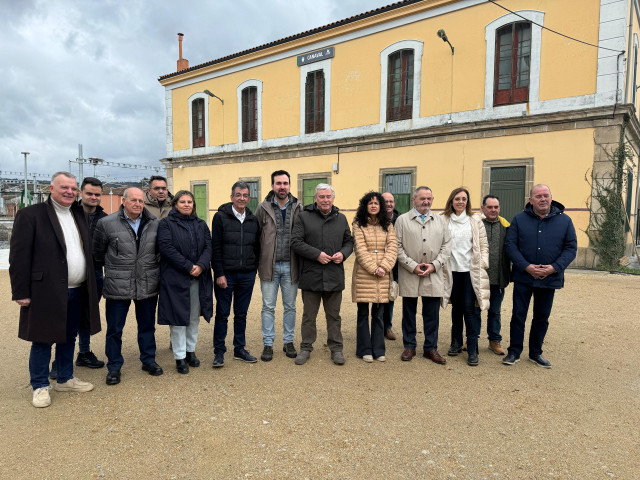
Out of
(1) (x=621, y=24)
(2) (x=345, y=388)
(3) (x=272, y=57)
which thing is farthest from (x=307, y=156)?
(2) (x=345, y=388)

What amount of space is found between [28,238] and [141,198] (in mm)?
973

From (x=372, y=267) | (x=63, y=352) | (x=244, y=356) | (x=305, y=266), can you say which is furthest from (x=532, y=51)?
(x=63, y=352)

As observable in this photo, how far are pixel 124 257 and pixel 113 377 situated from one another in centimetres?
110

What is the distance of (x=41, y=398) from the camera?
135 inches

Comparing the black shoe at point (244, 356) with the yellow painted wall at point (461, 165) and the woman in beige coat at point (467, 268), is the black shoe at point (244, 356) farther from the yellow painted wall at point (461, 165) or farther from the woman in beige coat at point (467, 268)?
the yellow painted wall at point (461, 165)

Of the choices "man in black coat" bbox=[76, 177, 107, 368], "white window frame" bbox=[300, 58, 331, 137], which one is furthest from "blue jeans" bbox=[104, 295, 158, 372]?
"white window frame" bbox=[300, 58, 331, 137]

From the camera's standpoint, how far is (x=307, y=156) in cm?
1672

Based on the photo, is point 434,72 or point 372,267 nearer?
point 372,267

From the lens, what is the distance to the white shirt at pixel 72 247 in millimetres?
3549

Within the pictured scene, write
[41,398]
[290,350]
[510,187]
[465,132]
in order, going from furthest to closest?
[465,132], [510,187], [290,350], [41,398]

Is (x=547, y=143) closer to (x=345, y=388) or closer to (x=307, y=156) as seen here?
(x=307, y=156)

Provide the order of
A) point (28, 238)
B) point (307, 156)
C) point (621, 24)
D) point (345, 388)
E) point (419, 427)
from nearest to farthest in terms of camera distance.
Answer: point (419, 427)
point (28, 238)
point (345, 388)
point (621, 24)
point (307, 156)

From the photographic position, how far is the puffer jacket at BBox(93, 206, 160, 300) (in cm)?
390

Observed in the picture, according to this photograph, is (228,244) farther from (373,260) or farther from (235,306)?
(373,260)
